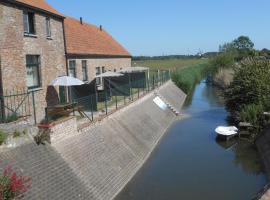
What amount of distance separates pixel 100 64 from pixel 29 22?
493 inches

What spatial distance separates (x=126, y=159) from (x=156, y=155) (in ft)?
11.9

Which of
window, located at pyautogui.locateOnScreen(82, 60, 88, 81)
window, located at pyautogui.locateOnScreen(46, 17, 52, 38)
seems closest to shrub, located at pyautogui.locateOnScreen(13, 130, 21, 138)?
window, located at pyautogui.locateOnScreen(46, 17, 52, 38)

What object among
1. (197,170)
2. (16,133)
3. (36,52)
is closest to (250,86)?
(197,170)

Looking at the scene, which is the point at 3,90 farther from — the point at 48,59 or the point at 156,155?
the point at 156,155

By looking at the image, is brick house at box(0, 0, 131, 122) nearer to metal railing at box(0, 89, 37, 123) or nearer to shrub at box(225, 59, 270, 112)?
metal railing at box(0, 89, 37, 123)

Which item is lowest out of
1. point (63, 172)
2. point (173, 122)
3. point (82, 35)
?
point (173, 122)

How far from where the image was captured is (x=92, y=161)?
14.7m

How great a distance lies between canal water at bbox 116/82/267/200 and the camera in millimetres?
14828

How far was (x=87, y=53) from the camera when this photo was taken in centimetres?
2795

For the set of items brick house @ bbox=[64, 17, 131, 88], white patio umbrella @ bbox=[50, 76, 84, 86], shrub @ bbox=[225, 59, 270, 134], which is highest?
brick house @ bbox=[64, 17, 131, 88]

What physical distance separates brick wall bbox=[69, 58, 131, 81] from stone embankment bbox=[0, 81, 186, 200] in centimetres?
529

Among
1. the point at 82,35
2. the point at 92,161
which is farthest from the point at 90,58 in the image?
the point at 92,161

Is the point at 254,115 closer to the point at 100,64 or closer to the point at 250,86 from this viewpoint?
the point at 250,86

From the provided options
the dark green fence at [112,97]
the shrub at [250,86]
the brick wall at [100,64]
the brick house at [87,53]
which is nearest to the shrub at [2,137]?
the dark green fence at [112,97]
